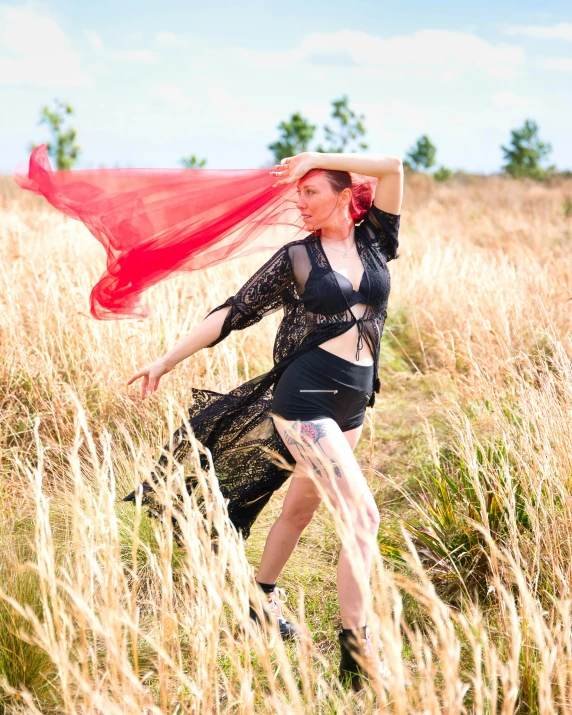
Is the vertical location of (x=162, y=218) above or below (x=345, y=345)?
above

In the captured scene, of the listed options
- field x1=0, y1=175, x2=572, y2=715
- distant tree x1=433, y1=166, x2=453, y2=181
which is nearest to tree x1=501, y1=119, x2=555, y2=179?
distant tree x1=433, y1=166, x2=453, y2=181

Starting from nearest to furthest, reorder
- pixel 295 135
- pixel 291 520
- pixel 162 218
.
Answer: pixel 291 520 → pixel 162 218 → pixel 295 135

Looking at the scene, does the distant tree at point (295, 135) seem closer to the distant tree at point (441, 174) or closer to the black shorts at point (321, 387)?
the distant tree at point (441, 174)

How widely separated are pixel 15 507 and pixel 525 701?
2.59 meters

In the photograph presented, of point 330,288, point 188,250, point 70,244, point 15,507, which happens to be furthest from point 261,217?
point 70,244

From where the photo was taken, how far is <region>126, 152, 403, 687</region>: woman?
8.90 feet

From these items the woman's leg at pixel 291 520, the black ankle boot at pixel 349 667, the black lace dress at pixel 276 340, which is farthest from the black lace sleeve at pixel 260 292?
the black ankle boot at pixel 349 667

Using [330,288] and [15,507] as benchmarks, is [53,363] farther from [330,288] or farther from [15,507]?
[330,288]

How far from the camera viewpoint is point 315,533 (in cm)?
396

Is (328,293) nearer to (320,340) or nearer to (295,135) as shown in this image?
(320,340)

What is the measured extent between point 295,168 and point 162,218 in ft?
2.67

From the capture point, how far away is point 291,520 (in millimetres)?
3078

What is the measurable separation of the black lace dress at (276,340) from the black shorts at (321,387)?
75mm

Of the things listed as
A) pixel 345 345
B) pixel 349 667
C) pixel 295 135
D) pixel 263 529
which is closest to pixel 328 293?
pixel 345 345
